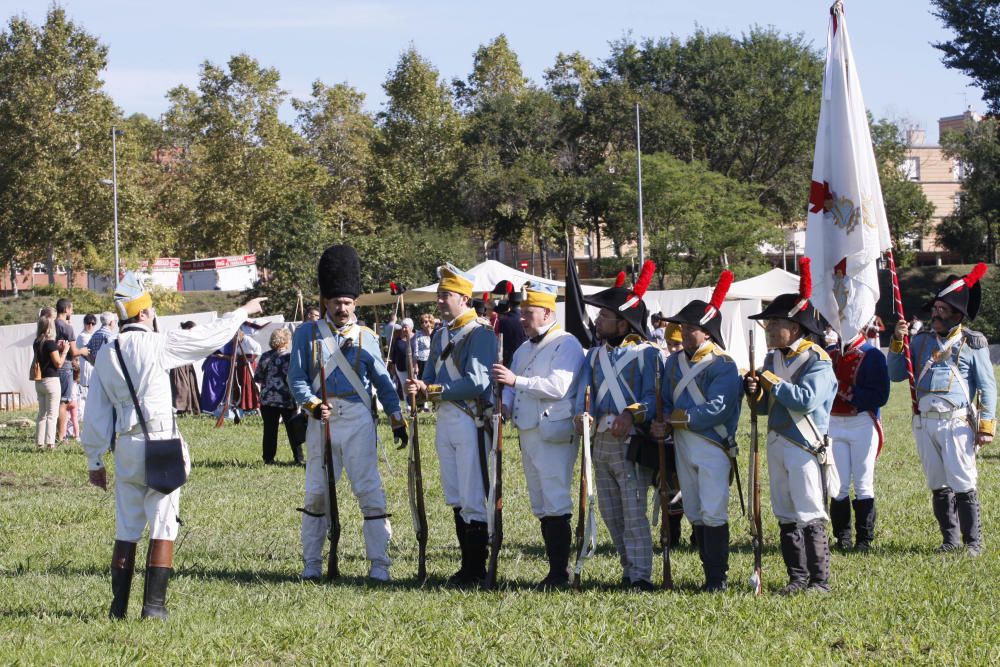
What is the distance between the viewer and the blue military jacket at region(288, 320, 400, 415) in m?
8.38

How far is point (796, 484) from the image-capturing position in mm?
7680

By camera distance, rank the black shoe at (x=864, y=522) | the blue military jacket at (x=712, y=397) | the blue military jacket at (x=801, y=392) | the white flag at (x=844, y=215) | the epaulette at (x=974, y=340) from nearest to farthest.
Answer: the blue military jacket at (x=801, y=392)
the blue military jacket at (x=712, y=397)
the white flag at (x=844, y=215)
the epaulette at (x=974, y=340)
the black shoe at (x=864, y=522)

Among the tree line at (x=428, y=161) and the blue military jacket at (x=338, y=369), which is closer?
the blue military jacket at (x=338, y=369)

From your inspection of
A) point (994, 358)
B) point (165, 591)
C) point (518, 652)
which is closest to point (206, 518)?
point (165, 591)

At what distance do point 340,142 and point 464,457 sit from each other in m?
66.3

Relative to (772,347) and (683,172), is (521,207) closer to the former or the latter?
(683,172)

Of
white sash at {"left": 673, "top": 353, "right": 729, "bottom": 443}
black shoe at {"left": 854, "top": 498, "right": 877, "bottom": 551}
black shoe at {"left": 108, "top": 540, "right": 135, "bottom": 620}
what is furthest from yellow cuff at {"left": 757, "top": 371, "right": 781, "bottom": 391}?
black shoe at {"left": 108, "top": 540, "right": 135, "bottom": 620}

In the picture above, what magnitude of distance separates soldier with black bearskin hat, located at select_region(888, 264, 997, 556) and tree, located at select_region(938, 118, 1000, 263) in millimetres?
49565

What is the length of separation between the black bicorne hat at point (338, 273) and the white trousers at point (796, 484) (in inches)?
118

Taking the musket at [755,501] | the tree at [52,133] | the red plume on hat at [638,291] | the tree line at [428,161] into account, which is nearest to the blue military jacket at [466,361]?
the red plume on hat at [638,291]

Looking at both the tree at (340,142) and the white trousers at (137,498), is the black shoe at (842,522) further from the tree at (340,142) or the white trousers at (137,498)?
the tree at (340,142)

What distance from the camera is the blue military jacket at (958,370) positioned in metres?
9.30

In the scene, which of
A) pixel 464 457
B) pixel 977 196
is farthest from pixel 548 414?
pixel 977 196

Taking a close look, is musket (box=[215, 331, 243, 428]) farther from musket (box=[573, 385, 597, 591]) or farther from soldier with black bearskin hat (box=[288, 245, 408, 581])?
musket (box=[573, 385, 597, 591])
